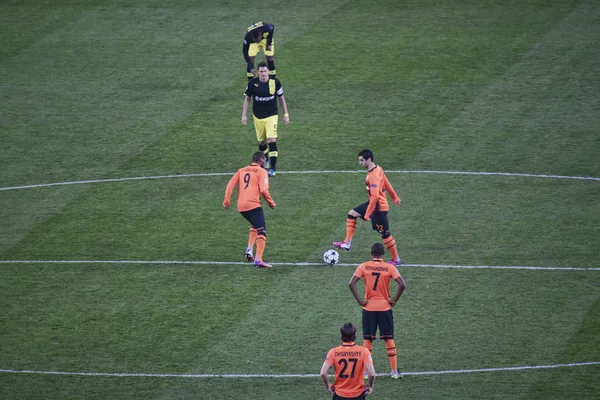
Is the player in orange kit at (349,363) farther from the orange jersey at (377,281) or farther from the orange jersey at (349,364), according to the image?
the orange jersey at (377,281)

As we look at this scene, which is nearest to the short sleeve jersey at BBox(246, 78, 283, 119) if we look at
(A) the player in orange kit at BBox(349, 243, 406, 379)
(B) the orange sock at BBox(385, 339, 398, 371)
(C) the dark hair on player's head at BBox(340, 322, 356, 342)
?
(A) the player in orange kit at BBox(349, 243, 406, 379)

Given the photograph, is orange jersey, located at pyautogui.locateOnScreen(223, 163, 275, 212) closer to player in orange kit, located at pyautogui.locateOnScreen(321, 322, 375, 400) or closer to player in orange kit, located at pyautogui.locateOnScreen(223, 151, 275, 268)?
player in orange kit, located at pyautogui.locateOnScreen(223, 151, 275, 268)

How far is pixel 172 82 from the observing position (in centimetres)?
3097

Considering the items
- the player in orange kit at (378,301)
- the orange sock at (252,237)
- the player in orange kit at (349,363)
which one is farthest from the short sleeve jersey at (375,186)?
the player in orange kit at (349,363)

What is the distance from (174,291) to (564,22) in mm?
18025

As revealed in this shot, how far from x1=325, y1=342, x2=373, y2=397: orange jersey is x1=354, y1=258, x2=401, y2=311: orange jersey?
2.22 meters

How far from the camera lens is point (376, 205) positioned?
20656 mm

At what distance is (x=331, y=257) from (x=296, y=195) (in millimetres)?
3844

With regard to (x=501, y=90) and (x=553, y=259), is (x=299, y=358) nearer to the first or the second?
(x=553, y=259)

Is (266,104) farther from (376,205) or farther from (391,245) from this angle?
(391,245)

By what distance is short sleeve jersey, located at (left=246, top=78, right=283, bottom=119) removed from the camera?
24219mm

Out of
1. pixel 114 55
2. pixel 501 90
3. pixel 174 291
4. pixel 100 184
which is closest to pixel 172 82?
pixel 114 55

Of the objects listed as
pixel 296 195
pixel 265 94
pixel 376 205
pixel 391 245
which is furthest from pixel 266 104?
pixel 391 245

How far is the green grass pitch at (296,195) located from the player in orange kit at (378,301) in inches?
25.0
